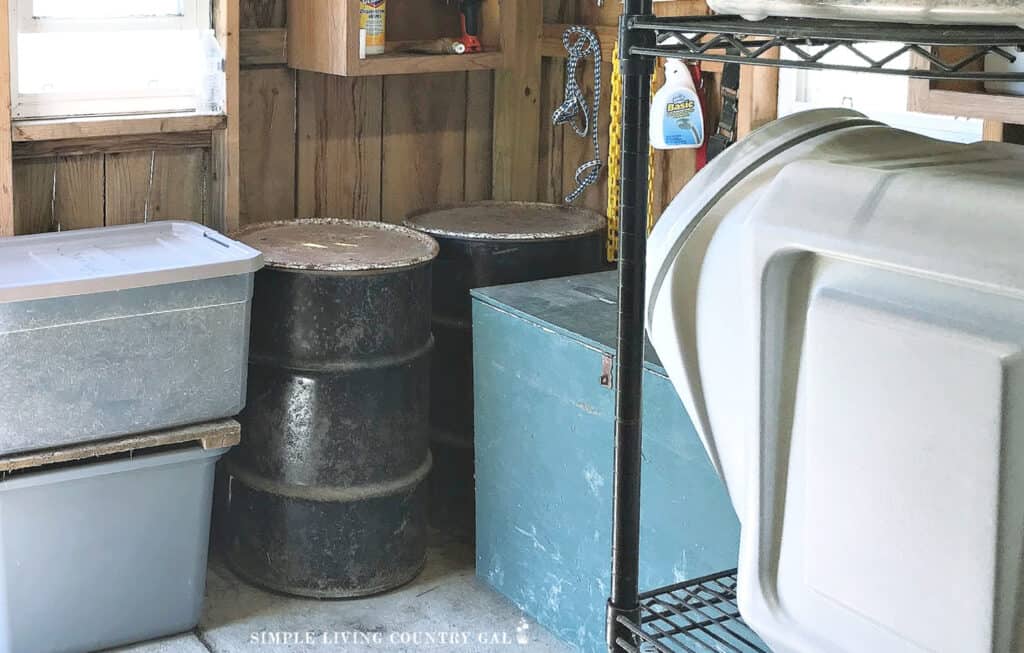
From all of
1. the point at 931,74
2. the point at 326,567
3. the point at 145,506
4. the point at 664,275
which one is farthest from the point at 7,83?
the point at 931,74

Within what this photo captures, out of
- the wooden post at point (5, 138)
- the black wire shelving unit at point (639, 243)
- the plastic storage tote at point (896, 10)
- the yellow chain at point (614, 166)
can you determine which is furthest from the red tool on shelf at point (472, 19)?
the plastic storage tote at point (896, 10)

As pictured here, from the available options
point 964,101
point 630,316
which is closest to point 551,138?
point 964,101

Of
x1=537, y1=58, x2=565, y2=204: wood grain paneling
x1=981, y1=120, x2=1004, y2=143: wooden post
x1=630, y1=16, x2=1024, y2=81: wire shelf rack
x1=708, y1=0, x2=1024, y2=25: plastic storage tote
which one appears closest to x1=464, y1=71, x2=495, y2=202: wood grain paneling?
x1=537, y1=58, x2=565, y2=204: wood grain paneling

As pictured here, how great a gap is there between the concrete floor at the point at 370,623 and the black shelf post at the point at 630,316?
1.33m

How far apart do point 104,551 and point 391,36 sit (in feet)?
4.81

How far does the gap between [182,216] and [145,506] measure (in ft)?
2.53

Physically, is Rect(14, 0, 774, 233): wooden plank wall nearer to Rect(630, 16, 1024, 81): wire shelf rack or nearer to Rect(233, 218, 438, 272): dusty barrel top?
Rect(233, 218, 438, 272): dusty barrel top

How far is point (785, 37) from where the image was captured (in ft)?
3.84

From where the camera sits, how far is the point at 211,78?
3.00 m

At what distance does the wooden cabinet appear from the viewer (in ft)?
9.80

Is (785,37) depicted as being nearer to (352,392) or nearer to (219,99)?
(352,392)

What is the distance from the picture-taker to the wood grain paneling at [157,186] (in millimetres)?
3033

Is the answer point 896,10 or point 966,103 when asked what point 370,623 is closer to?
point 966,103

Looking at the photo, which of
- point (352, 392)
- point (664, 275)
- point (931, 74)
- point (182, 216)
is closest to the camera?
point (931, 74)
